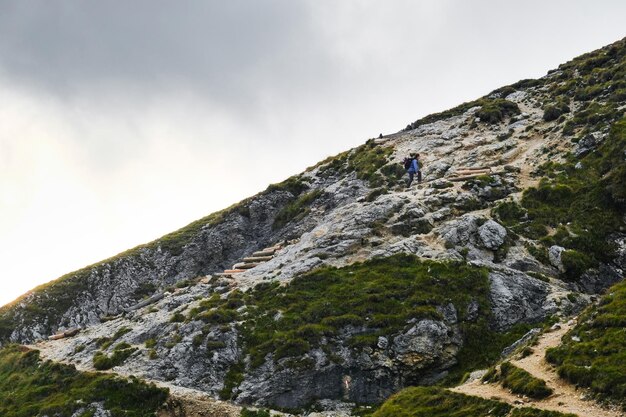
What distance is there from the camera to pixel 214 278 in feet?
174

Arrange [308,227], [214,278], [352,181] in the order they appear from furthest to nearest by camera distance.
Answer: [352,181] → [308,227] → [214,278]

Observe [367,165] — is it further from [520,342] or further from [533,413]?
[533,413]

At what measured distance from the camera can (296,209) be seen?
2820 inches

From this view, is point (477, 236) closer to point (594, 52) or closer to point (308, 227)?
point (308, 227)

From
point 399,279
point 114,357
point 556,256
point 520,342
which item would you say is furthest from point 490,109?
point 114,357

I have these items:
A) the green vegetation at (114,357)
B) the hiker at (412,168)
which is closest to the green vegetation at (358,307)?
the green vegetation at (114,357)

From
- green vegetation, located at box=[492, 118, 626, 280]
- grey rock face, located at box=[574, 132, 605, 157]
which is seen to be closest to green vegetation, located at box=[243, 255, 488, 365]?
green vegetation, located at box=[492, 118, 626, 280]

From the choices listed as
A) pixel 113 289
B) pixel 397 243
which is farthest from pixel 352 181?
pixel 113 289

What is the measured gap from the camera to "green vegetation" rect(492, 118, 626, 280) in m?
41.3

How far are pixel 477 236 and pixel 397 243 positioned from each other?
7242 mm

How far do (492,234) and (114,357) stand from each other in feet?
111

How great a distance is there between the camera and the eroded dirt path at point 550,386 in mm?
19406

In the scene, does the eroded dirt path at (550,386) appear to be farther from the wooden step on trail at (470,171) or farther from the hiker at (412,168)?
the hiker at (412,168)

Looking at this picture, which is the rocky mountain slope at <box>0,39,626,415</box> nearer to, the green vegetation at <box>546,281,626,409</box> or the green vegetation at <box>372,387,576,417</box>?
the green vegetation at <box>372,387,576,417</box>
